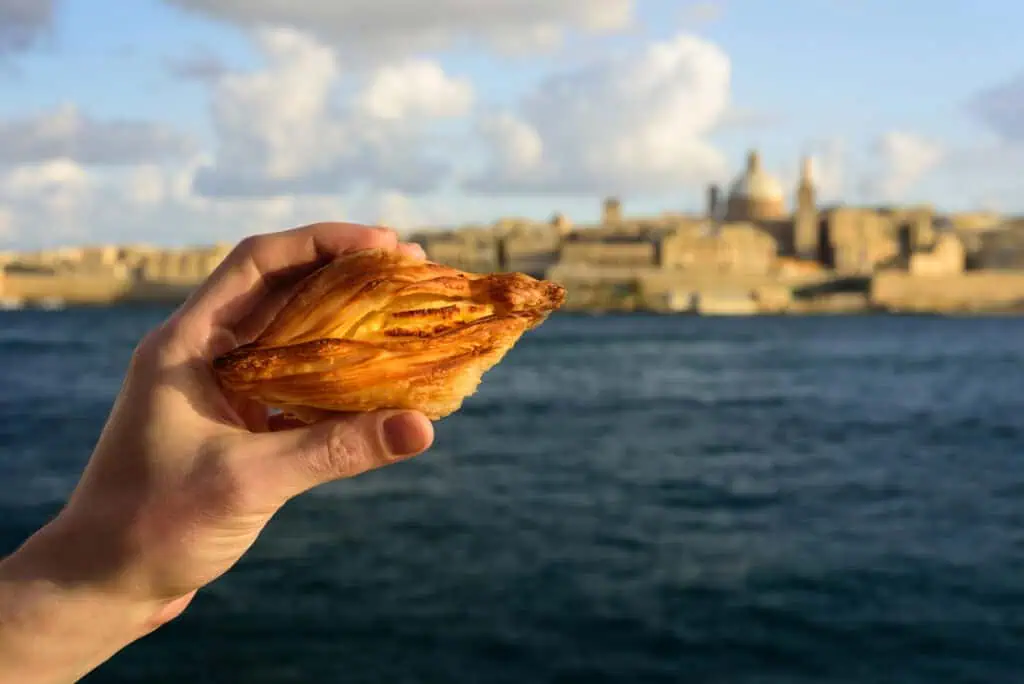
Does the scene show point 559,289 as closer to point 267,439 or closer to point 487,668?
point 267,439

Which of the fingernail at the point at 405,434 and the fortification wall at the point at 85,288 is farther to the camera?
the fortification wall at the point at 85,288

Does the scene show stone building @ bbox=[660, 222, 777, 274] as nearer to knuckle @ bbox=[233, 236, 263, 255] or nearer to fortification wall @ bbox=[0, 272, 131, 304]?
fortification wall @ bbox=[0, 272, 131, 304]

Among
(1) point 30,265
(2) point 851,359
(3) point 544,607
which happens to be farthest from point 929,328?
(1) point 30,265

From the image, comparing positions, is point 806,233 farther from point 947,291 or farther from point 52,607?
point 52,607

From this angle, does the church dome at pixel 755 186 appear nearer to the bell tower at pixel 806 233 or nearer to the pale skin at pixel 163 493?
the bell tower at pixel 806 233

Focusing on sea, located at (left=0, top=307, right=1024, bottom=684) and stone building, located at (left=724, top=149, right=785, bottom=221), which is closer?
sea, located at (left=0, top=307, right=1024, bottom=684)

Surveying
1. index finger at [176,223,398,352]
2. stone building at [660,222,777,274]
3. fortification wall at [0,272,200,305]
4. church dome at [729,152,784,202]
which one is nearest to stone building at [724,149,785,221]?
church dome at [729,152,784,202]

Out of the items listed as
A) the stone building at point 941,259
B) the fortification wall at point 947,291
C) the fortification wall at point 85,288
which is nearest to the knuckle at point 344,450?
the fortification wall at point 947,291
